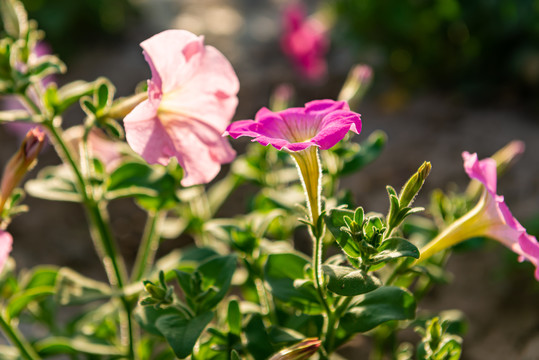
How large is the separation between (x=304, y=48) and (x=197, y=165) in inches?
66.2

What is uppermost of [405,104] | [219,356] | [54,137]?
[54,137]

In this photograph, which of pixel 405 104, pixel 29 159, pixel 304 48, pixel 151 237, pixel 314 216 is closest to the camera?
pixel 314 216

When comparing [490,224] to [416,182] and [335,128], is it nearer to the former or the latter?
[416,182]

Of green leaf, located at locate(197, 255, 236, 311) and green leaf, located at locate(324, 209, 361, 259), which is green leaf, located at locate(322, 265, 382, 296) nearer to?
green leaf, located at locate(324, 209, 361, 259)

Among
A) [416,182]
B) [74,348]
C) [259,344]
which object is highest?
[416,182]

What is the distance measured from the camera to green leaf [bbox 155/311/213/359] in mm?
771

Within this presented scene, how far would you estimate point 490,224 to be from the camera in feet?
2.69

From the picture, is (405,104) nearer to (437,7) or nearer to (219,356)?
(437,7)

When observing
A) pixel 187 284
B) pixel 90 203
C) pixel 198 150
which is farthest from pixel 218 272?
pixel 90 203

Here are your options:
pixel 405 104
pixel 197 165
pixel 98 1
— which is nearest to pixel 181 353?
pixel 197 165

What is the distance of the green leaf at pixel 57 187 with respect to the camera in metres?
1.07

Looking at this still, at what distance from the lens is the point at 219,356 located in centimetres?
91

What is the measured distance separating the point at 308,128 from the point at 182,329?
0.35 meters

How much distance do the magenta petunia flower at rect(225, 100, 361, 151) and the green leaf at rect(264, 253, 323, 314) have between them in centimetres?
22
